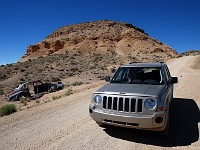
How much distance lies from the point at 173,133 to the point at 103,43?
64149 mm

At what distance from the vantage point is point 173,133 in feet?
17.4

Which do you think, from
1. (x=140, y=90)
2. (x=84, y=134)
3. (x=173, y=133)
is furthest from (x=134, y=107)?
(x=84, y=134)

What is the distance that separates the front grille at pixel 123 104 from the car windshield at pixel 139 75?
1309 mm

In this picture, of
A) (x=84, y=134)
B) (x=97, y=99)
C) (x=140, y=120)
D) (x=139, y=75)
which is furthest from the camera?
(x=139, y=75)

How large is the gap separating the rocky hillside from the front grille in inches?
2098

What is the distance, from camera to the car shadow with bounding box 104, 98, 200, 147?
15.9 feet

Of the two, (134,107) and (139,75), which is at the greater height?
(139,75)

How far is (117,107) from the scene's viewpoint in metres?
4.73

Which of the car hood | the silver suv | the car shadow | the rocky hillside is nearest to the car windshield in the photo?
the silver suv

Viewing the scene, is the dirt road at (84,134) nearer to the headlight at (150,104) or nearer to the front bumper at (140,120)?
the front bumper at (140,120)

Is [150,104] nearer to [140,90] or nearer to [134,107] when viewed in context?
[134,107]

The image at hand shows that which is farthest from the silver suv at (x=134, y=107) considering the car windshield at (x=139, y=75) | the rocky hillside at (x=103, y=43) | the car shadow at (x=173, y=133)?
the rocky hillside at (x=103, y=43)

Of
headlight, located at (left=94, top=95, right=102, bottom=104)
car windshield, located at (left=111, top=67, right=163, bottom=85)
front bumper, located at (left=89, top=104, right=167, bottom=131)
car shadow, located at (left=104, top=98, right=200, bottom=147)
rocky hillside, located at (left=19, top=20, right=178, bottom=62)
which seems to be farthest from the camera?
rocky hillside, located at (left=19, top=20, right=178, bottom=62)

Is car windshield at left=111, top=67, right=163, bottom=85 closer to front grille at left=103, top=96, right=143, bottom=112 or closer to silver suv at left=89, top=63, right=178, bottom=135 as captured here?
silver suv at left=89, top=63, right=178, bottom=135
